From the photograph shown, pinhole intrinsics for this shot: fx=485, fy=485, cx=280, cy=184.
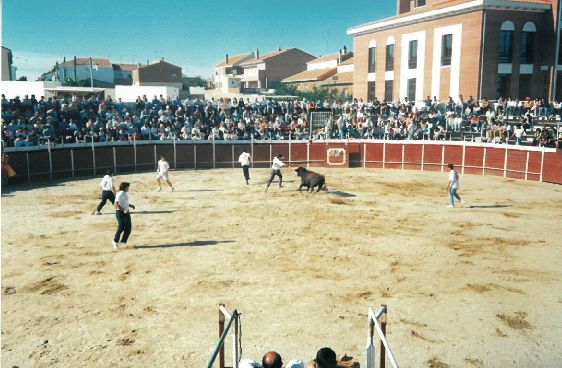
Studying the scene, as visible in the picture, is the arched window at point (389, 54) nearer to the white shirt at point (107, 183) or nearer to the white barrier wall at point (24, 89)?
the white barrier wall at point (24, 89)

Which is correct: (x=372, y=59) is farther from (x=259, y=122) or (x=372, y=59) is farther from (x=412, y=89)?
(x=259, y=122)

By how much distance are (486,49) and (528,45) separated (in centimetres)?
428

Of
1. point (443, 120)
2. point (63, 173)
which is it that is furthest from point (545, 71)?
point (63, 173)

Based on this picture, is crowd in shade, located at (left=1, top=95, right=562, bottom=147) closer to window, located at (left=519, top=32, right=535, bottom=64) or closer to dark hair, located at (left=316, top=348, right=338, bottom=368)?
window, located at (left=519, top=32, right=535, bottom=64)

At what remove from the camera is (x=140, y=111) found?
32438 millimetres

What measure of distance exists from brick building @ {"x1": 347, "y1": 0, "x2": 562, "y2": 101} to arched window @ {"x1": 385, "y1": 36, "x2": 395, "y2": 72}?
2528 mm

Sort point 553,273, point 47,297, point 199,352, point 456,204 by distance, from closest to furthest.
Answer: point 199,352 → point 47,297 → point 553,273 → point 456,204

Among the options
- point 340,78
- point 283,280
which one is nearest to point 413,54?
point 340,78

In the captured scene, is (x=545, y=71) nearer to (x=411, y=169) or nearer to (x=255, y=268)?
(x=411, y=169)

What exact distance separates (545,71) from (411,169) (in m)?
16.8

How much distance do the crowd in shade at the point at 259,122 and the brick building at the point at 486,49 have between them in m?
5.35

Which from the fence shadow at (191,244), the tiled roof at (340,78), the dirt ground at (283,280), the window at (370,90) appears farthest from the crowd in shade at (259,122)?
the tiled roof at (340,78)

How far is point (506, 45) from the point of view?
36469mm

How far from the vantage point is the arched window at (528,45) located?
121ft
